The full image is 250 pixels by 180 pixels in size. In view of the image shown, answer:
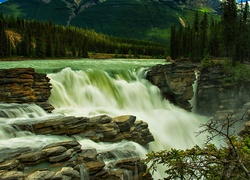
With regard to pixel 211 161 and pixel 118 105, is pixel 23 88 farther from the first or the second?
pixel 211 161

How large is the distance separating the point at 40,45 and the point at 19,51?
10.6 metres

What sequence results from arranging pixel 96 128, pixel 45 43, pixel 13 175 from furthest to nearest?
pixel 45 43 → pixel 96 128 → pixel 13 175

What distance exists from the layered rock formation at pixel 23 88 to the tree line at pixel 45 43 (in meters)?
77.0

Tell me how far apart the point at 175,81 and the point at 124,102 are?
38.0 feet

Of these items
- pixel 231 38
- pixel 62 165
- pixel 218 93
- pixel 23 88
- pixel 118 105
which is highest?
pixel 231 38

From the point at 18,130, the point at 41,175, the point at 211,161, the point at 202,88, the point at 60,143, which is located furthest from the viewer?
the point at 202,88

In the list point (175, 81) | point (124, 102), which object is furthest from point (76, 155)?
point (175, 81)

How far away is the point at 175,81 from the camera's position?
44.4 m

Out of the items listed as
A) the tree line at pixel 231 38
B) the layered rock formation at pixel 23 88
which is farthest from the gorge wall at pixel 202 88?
the layered rock formation at pixel 23 88

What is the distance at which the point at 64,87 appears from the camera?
3391 centimetres

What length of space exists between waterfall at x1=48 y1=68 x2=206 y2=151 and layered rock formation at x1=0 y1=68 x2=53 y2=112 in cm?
167

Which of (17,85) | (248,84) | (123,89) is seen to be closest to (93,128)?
(17,85)

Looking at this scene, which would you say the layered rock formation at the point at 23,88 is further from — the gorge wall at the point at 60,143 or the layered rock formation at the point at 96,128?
the layered rock formation at the point at 96,128

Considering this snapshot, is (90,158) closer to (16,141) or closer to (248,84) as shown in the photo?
(16,141)
